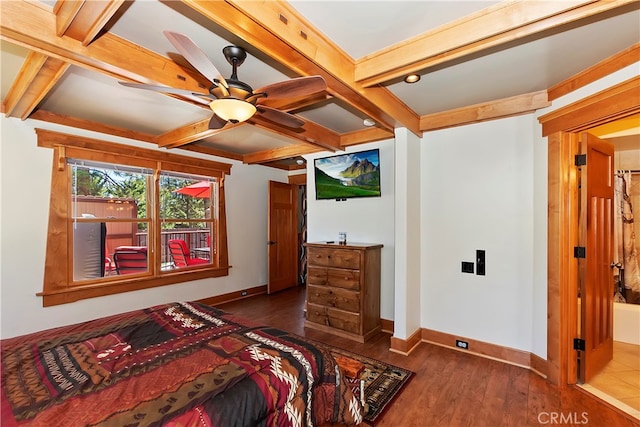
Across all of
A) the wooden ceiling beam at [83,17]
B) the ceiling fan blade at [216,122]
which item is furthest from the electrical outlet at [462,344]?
the wooden ceiling beam at [83,17]

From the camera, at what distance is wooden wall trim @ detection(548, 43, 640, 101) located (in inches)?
74.8

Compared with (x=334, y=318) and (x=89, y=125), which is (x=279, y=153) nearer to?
(x=89, y=125)

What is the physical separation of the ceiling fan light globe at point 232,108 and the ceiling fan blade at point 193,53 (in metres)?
0.10

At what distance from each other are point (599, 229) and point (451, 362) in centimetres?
178

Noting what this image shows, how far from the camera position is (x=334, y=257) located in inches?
140

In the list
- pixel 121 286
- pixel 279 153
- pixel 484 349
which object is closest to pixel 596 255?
pixel 484 349

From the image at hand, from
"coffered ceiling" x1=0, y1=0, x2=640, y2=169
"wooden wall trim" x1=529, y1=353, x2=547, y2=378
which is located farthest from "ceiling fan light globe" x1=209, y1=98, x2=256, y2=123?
"wooden wall trim" x1=529, y1=353, x2=547, y2=378

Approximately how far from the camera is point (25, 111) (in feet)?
9.05

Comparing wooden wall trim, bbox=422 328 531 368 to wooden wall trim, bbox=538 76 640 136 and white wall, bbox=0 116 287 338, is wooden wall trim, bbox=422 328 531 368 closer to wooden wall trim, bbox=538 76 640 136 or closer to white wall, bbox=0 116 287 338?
wooden wall trim, bbox=538 76 640 136

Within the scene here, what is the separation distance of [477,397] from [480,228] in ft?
5.07

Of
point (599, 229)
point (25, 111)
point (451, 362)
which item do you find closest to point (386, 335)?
point (451, 362)

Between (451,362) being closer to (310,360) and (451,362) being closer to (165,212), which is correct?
(310,360)

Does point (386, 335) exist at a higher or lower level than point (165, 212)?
lower

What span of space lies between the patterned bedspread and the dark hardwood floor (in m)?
0.68
